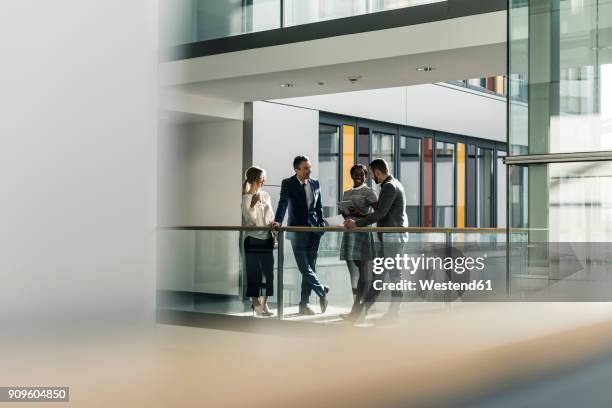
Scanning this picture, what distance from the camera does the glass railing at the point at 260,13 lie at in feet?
25.4

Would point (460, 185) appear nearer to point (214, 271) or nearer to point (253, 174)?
point (253, 174)

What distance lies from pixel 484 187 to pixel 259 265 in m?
9.20

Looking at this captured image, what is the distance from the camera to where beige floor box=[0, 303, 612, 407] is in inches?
32.7

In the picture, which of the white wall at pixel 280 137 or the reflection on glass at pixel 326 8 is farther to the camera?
the white wall at pixel 280 137

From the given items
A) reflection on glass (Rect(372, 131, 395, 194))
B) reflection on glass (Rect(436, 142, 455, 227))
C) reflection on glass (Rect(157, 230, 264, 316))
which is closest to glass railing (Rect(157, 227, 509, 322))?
reflection on glass (Rect(157, 230, 264, 316))

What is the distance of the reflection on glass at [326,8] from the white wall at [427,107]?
2322 mm

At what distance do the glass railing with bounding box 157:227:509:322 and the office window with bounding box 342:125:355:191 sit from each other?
423 cm

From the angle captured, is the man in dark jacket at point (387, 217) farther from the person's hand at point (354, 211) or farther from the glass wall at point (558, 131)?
the glass wall at point (558, 131)

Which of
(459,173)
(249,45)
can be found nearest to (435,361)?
(249,45)

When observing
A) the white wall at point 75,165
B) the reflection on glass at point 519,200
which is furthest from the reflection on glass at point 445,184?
the white wall at point 75,165

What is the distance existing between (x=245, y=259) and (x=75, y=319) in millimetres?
6098

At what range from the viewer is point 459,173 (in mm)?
14703

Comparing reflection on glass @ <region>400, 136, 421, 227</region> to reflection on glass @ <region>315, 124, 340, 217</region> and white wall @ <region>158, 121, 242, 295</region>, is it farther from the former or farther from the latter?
white wall @ <region>158, 121, 242, 295</region>

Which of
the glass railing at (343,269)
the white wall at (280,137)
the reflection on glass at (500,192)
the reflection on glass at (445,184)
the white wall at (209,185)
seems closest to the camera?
the glass railing at (343,269)
